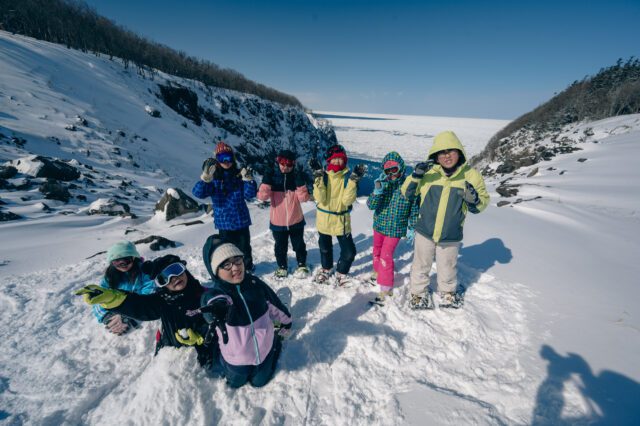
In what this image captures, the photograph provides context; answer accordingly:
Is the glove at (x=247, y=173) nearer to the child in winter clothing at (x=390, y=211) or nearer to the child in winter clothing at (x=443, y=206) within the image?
the child in winter clothing at (x=390, y=211)

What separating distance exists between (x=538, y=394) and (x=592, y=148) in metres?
16.4

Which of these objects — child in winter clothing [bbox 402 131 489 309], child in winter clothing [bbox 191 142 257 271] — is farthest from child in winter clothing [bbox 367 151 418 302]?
child in winter clothing [bbox 191 142 257 271]

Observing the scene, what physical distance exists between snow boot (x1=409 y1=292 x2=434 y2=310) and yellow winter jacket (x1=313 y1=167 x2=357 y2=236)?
1.23m

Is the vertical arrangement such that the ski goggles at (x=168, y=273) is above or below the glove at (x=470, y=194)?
below

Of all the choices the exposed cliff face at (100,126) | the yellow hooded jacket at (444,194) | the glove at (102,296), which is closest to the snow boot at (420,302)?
the yellow hooded jacket at (444,194)

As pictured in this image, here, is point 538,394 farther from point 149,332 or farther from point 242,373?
point 149,332

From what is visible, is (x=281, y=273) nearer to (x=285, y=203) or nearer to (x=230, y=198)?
(x=285, y=203)

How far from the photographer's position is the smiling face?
7.39ft

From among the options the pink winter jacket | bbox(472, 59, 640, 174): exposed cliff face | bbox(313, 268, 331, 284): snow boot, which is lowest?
bbox(313, 268, 331, 284): snow boot

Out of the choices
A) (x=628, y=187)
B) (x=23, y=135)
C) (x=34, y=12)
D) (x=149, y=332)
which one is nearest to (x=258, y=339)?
(x=149, y=332)

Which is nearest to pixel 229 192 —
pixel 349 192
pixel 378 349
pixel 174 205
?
pixel 349 192

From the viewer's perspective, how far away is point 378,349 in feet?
8.70

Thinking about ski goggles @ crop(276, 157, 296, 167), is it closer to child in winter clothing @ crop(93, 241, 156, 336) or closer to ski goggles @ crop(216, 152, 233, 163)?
ski goggles @ crop(216, 152, 233, 163)

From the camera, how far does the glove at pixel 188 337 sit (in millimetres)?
2344
